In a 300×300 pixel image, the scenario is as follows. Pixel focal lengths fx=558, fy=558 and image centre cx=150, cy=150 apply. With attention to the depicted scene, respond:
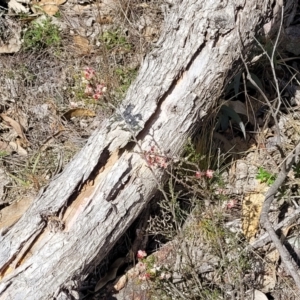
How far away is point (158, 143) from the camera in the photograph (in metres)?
2.45

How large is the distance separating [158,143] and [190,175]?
0.93 ft

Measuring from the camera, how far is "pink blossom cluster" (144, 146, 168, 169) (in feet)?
7.76

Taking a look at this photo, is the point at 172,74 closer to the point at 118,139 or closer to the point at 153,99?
the point at 153,99

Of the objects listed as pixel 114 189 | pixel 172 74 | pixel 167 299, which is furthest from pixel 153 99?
pixel 167 299

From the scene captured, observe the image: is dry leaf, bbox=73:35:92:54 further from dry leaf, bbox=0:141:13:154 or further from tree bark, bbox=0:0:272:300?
tree bark, bbox=0:0:272:300

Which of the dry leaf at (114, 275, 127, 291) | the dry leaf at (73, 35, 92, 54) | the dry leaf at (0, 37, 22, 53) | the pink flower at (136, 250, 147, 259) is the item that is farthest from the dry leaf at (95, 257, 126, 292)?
the dry leaf at (0, 37, 22, 53)

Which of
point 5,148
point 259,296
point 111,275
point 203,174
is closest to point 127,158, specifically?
point 203,174

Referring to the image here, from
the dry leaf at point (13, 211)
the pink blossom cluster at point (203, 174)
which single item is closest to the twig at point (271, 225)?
the pink blossom cluster at point (203, 174)

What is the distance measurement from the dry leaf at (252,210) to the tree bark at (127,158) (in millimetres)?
480

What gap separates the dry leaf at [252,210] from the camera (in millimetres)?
2646

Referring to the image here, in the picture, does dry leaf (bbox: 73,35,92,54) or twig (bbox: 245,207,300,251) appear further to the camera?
dry leaf (bbox: 73,35,92,54)

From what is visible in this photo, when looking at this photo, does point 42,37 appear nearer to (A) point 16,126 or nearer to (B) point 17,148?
(A) point 16,126

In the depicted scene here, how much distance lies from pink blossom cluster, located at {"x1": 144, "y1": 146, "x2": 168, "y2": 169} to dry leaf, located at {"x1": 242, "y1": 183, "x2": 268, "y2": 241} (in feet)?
1.73

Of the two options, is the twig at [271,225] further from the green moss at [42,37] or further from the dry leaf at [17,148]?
the green moss at [42,37]
